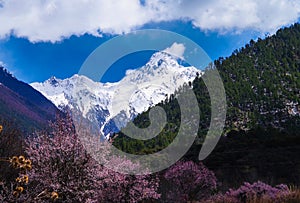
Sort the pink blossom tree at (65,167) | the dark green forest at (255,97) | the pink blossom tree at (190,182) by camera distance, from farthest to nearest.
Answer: the dark green forest at (255,97), the pink blossom tree at (190,182), the pink blossom tree at (65,167)

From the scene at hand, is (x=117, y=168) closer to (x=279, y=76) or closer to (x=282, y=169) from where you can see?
(x=282, y=169)

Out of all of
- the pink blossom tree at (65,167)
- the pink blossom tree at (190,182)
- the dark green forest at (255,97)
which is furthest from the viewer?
the dark green forest at (255,97)

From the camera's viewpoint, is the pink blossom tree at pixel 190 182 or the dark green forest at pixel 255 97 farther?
the dark green forest at pixel 255 97

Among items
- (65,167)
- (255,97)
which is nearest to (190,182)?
(65,167)

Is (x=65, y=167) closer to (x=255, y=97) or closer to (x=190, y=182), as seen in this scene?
(x=190, y=182)

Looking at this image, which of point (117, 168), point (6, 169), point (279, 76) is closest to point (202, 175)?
point (117, 168)

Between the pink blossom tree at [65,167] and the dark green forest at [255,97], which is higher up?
the dark green forest at [255,97]

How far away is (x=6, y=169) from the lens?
1239cm

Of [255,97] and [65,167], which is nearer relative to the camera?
[65,167]

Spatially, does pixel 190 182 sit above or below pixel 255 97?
below

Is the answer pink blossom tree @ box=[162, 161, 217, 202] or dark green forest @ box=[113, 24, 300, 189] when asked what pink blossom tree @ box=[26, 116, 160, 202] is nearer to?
pink blossom tree @ box=[162, 161, 217, 202]

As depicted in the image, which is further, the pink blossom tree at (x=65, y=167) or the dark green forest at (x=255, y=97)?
the dark green forest at (x=255, y=97)

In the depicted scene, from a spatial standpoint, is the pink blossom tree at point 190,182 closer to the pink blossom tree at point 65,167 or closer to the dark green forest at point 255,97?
the pink blossom tree at point 65,167

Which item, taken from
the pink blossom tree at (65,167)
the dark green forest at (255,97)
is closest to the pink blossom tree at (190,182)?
the pink blossom tree at (65,167)
